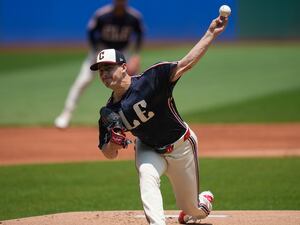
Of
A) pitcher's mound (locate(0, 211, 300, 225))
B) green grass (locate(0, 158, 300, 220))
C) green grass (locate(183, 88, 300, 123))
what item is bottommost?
green grass (locate(183, 88, 300, 123))

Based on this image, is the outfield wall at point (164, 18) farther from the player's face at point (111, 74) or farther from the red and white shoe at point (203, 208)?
the player's face at point (111, 74)

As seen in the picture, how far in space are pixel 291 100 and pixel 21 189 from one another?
10000 millimetres

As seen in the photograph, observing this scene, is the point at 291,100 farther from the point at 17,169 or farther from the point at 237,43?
the point at 237,43

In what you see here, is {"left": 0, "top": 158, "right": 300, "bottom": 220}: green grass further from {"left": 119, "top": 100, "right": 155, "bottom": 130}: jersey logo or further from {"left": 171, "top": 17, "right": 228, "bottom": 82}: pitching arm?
{"left": 171, "top": 17, "right": 228, "bottom": 82}: pitching arm

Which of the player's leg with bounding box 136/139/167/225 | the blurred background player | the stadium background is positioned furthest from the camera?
the blurred background player

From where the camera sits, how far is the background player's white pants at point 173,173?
6148mm

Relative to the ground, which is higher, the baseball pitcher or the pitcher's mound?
the baseball pitcher

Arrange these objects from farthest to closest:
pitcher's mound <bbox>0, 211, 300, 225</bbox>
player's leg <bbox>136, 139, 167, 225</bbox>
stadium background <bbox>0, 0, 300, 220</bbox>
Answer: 1. stadium background <bbox>0, 0, 300, 220</bbox>
2. pitcher's mound <bbox>0, 211, 300, 225</bbox>
3. player's leg <bbox>136, 139, 167, 225</bbox>

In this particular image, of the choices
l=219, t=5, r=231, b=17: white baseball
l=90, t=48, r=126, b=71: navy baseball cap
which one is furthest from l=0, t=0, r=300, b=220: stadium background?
l=219, t=5, r=231, b=17: white baseball

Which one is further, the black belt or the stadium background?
the stadium background

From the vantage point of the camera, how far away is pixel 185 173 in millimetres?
6648

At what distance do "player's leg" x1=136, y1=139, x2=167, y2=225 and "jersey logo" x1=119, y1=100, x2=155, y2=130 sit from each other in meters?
0.27

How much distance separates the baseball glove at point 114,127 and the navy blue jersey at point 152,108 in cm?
14

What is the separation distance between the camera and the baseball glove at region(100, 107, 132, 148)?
6.15 metres
